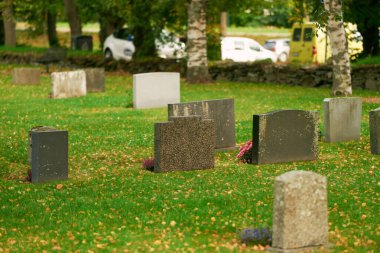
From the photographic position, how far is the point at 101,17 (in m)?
46.0

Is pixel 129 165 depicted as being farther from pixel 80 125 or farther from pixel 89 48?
pixel 89 48

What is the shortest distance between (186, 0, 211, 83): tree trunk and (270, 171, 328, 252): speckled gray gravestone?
75.9ft

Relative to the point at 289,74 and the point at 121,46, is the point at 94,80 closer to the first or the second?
the point at 289,74

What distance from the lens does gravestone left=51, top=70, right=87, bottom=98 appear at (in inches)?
1096

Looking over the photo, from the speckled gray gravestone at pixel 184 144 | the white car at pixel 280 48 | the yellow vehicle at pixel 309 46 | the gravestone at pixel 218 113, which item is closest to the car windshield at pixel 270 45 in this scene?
the white car at pixel 280 48

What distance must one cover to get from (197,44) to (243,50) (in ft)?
52.6

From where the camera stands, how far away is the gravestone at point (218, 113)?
16.7m

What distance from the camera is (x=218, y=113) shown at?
17172 millimetres

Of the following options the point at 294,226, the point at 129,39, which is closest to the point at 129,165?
the point at 294,226

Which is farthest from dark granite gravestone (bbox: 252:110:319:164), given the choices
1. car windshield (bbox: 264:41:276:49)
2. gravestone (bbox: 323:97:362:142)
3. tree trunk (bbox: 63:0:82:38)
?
car windshield (bbox: 264:41:276:49)

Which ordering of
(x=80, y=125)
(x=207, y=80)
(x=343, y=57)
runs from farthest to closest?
(x=207, y=80)
(x=343, y=57)
(x=80, y=125)

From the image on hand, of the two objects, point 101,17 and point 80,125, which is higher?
point 101,17

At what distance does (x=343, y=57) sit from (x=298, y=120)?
11107 millimetres

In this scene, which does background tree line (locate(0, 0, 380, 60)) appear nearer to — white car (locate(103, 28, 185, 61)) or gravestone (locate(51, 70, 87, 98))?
white car (locate(103, 28, 185, 61))
